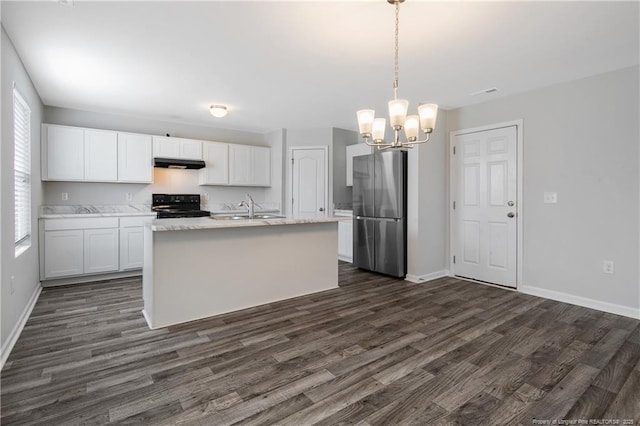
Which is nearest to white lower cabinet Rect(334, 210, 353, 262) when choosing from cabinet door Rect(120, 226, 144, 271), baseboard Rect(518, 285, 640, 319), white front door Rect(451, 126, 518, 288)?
white front door Rect(451, 126, 518, 288)

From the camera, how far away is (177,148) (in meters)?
5.32

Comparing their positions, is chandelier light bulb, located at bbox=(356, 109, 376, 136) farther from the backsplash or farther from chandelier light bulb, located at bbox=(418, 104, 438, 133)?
the backsplash

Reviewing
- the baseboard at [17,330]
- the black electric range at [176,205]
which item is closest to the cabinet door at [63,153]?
the black electric range at [176,205]

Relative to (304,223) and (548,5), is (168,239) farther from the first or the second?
(548,5)

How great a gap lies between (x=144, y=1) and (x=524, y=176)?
4091mm

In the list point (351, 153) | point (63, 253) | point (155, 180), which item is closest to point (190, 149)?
point (155, 180)

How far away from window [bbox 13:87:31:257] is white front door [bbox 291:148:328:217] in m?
3.68

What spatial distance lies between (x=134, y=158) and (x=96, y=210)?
3.06 feet

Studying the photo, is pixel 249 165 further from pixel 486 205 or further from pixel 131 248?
pixel 486 205

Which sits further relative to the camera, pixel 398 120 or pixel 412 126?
pixel 412 126

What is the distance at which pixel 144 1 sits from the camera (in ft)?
7.10

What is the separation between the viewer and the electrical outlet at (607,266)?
332 cm

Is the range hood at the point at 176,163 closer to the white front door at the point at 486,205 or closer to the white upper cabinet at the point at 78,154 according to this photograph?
the white upper cabinet at the point at 78,154

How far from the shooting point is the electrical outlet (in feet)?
10.9
